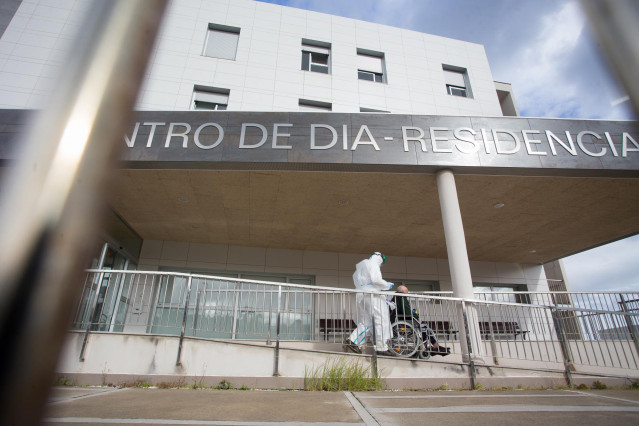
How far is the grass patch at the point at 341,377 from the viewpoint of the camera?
4445 mm

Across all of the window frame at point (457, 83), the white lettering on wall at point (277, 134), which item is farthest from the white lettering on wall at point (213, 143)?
the window frame at point (457, 83)

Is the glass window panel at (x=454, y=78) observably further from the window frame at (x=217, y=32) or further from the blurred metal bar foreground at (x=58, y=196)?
the blurred metal bar foreground at (x=58, y=196)

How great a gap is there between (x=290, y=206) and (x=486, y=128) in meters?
4.94

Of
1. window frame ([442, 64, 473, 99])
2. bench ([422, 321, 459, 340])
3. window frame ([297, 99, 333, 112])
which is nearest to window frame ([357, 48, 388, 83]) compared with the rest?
window frame ([297, 99, 333, 112])

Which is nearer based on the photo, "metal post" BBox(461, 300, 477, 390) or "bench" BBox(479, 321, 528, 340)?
"metal post" BBox(461, 300, 477, 390)

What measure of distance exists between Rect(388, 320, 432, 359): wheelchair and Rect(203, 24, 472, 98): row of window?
1057cm

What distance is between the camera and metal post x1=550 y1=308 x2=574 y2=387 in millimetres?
5215

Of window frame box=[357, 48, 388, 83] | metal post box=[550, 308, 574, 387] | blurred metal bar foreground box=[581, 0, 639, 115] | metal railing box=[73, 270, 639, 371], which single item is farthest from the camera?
window frame box=[357, 48, 388, 83]

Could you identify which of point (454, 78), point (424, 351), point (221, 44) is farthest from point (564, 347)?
point (221, 44)

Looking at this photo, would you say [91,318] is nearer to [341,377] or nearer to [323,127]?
[341,377]

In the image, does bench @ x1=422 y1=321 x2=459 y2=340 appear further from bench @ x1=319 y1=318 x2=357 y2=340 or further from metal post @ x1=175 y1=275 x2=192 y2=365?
metal post @ x1=175 y1=275 x2=192 y2=365

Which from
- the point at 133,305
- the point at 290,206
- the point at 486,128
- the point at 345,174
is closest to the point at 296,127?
the point at 345,174

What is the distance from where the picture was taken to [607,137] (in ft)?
24.4

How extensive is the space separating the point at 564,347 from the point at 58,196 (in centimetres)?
711
